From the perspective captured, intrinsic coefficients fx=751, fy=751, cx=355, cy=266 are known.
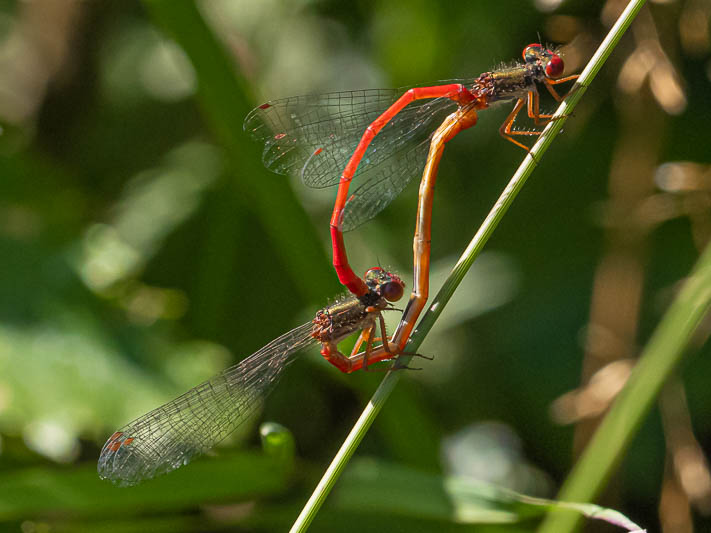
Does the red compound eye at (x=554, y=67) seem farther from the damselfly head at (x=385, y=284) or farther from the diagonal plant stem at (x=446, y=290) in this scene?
the damselfly head at (x=385, y=284)

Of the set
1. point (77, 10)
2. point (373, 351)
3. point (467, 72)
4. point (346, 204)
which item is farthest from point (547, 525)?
point (77, 10)

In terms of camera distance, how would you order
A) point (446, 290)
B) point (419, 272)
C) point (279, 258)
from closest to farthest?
point (446, 290) → point (419, 272) → point (279, 258)

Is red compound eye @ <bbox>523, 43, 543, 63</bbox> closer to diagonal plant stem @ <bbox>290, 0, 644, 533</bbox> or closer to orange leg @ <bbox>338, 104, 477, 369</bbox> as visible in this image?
orange leg @ <bbox>338, 104, 477, 369</bbox>

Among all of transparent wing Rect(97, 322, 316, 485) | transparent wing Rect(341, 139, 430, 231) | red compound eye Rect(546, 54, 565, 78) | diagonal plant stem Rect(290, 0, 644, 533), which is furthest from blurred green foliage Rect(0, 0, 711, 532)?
diagonal plant stem Rect(290, 0, 644, 533)

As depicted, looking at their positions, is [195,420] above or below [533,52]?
below

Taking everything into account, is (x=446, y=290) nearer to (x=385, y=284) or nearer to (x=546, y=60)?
(x=385, y=284)

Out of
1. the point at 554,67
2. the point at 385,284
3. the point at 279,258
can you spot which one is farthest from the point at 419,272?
the point at 279,258

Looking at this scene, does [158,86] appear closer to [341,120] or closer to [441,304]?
[341,120]
